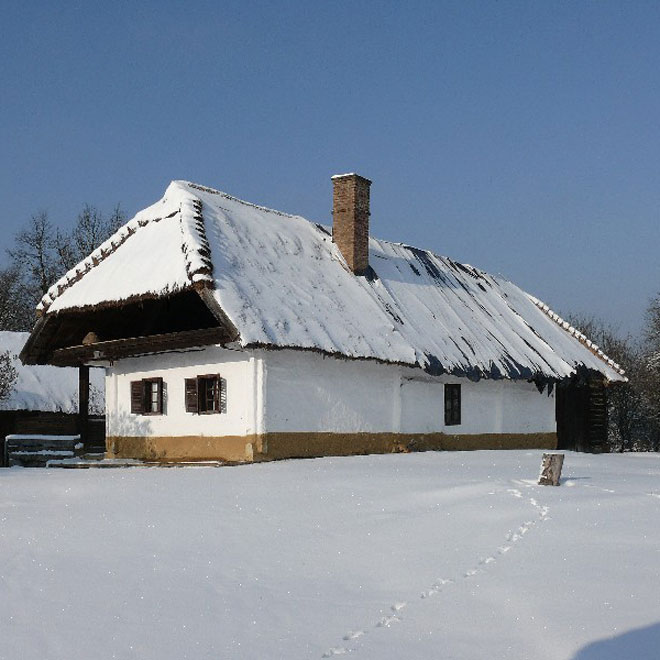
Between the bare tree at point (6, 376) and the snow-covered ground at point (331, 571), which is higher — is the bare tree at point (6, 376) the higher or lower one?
the higher one

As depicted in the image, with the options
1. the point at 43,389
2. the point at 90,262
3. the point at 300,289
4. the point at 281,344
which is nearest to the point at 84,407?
the point at 90,262

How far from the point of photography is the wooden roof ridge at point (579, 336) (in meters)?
28.4

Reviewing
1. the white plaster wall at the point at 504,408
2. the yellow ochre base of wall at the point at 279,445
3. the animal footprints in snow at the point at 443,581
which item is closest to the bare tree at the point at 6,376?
the yellow ochre base of wall at the point at 279,445

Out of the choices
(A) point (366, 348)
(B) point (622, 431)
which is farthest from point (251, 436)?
(B) point (622, 431)

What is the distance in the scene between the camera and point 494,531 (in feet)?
27.4

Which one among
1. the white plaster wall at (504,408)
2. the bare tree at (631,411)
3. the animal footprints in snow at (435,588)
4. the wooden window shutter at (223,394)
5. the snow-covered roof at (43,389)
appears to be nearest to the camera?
the animal footprints in snow at (435,588)

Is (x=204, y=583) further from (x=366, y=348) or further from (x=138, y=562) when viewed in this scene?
(x=366, y=348)

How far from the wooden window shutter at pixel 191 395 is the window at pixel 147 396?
3.70ft

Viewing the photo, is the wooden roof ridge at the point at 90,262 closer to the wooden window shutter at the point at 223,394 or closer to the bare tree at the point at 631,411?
the wooden window shutter at the point at 223,394

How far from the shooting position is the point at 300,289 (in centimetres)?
1942

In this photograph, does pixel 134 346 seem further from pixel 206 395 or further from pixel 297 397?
pixel 297 397

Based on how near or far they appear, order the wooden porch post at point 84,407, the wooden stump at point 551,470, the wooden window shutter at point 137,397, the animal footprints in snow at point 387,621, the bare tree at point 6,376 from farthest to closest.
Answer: the bare tree at point 6,376 < the wooden porch post at point 84,407 < the wooden window shutter at point 137,397 < the wooden stump at point 551,470 < the animal footprints in snow at point 387,621

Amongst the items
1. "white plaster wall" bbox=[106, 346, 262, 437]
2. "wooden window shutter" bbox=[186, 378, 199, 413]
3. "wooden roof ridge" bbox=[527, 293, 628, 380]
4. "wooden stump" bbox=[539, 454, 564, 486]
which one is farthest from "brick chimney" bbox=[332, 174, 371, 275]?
"wooden stump" bbox=[539, 454, 564, 486]

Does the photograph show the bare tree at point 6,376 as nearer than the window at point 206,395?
No
